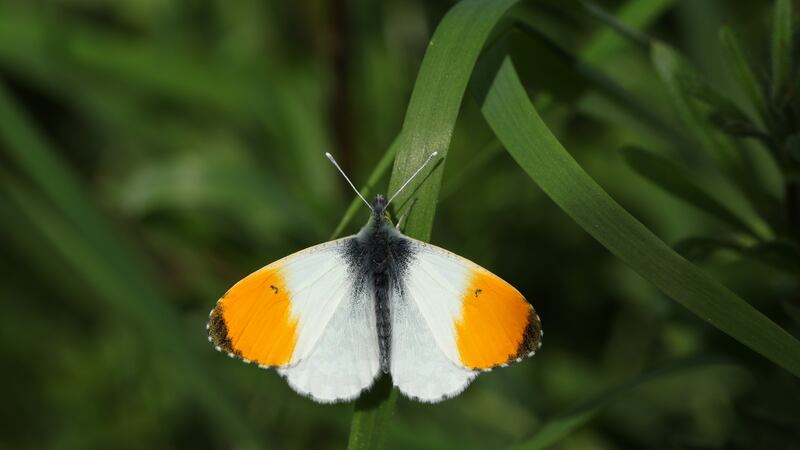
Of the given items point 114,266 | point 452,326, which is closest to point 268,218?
point 114,266

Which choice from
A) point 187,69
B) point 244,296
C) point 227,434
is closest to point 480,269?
point 244,296

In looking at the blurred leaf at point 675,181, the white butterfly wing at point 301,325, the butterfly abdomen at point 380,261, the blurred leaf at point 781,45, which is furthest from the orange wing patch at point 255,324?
the blurred leaf at point 781,45

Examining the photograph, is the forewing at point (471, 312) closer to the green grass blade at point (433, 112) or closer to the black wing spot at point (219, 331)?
the green grass blade at point (433, 112)

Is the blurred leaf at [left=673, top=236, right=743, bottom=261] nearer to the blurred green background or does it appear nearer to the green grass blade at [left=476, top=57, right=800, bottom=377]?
the green grass blade at [left=476, top=57, right=800, bottom=377]

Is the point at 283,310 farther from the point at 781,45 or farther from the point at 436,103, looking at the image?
the point at 781,45

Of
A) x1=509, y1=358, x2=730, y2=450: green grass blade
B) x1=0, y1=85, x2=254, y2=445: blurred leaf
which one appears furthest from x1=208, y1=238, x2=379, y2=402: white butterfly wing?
x1=0, y1=85, x2=254, y2=445: blurred leaf

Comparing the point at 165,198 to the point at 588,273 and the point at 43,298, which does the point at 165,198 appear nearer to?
the point at 43,298
